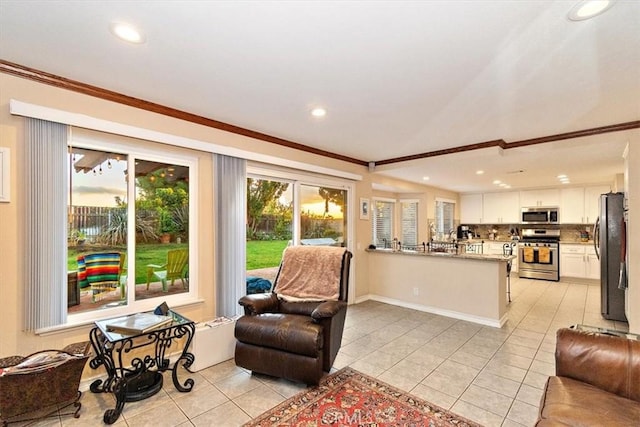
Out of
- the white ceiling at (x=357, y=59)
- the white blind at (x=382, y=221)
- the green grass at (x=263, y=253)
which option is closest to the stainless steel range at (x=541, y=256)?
the white blind at (x=382, y=221)

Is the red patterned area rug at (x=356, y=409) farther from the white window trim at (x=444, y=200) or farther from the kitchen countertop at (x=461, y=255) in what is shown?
the white window trim at (x=444, y=200)

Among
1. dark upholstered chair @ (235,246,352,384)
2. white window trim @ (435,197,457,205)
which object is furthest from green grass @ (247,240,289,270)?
white window trim @ (435,197,457,205)

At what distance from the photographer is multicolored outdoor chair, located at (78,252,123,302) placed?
2.65 metres

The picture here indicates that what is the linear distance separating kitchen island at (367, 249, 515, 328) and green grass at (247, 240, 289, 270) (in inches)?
76.2

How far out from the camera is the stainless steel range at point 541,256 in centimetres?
706

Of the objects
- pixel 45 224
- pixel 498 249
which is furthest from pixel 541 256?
pixel 45 224

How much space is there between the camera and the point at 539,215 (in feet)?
25.1

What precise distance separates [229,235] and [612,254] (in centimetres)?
534

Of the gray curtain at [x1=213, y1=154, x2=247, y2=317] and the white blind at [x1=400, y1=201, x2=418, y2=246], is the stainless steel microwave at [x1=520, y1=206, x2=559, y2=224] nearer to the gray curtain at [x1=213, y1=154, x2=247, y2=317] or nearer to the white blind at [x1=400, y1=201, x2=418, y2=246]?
the white blind at [x1=400, y1=201, x2=418, y2=246]

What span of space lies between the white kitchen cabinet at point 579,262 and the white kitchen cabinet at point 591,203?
73 centimetres

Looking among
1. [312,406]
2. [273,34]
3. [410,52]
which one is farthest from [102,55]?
[312,406]

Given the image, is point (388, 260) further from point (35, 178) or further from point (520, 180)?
point (35, 178)

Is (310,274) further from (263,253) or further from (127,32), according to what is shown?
(127,32)

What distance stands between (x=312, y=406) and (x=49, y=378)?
1.82 m
